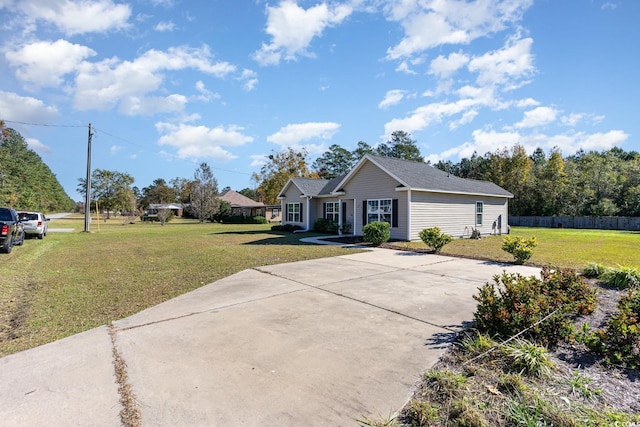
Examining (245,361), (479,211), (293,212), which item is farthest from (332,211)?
(245,361)

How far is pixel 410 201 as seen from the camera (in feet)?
52.3

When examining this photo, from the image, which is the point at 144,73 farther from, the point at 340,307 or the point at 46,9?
the point at 340,307

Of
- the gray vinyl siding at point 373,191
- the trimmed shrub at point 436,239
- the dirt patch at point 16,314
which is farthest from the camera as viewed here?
the gray vinyl siding at point 373,191

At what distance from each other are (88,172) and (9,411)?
26.3 meters

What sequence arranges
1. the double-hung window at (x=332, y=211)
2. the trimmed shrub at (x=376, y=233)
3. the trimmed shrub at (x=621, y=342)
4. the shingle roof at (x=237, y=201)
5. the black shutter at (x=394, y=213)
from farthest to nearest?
the shingle roof at (x=237, y=201) → the double-hung window at (x=332, y=211) → the black shutter at (x=394, y=213) → the trimmed shrub at (x=376, y=233) → the trimmed shrub at (x=621, y=342)

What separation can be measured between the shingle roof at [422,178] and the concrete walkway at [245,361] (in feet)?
35.6

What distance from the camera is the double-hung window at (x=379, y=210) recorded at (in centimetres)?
1706

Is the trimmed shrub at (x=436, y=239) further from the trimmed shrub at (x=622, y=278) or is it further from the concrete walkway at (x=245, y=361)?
the concrete walkway at (x=245, y=361)

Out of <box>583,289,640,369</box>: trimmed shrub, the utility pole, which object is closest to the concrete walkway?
<box>583,289,640,369</box>: trimmed shrub

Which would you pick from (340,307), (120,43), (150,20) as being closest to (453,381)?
(340,307)

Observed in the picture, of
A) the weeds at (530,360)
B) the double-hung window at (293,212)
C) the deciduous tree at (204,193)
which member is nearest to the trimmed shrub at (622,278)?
the weeds at (530,360)

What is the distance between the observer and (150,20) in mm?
11430

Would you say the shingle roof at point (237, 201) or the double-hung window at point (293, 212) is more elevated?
the shingle roof at point (237, 201)

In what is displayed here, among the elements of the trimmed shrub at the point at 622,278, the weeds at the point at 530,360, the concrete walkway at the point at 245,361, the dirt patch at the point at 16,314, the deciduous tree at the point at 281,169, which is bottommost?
the dirt patch at the point at 16,314
